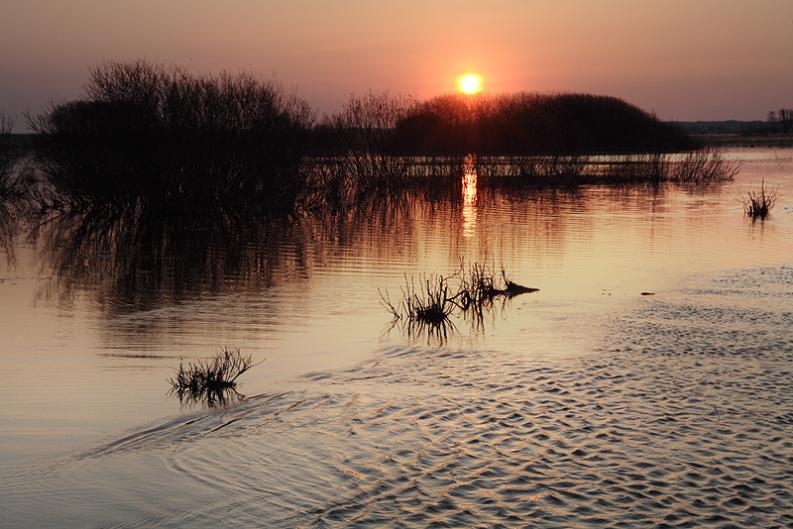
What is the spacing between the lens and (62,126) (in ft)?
103

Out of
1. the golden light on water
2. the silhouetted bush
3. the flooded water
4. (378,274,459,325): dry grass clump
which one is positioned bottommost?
the flooded water

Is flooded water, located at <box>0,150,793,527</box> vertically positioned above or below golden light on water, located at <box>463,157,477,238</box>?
below

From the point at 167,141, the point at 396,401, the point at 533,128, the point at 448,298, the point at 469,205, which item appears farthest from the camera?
the point at 533,128

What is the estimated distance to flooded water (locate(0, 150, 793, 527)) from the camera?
6.27 m

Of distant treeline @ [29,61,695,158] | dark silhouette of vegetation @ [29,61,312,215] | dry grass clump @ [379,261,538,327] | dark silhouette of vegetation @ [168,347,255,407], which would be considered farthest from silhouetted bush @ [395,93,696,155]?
dark silhouette of vegetation @ [168,347,255,407]

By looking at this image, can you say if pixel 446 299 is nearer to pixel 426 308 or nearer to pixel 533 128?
pixel 426 308

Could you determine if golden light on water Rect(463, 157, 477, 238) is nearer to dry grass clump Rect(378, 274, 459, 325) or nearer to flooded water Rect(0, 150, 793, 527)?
flooded water Rect(0, 150, 793, 527)

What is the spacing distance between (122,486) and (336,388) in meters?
3.13

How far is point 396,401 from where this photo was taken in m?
8.84

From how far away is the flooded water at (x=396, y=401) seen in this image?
20.6 ft

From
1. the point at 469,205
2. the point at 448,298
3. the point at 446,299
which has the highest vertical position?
the point at 469,205

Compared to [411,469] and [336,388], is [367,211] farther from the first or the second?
[411,469]

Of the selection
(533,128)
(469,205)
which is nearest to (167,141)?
(469,205)

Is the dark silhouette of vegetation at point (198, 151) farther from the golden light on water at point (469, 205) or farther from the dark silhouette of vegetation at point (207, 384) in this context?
the dark silhouette of vegetation at point (207, 384)
